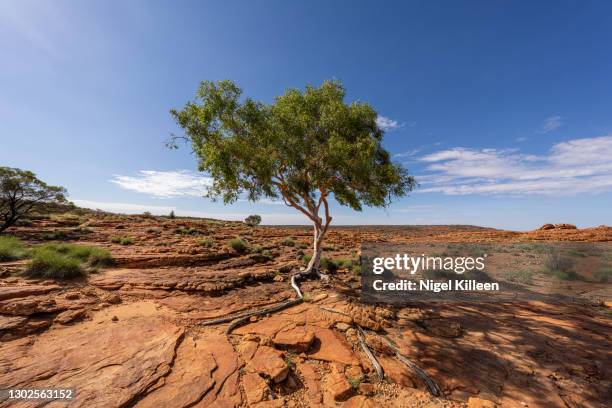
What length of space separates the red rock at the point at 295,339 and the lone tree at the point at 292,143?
19.8 ft

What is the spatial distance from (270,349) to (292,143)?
26.4 ft

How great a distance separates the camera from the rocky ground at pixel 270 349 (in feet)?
14.8

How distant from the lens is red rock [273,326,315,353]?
6.19 metres

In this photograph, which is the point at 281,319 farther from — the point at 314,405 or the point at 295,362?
the point at 314,405

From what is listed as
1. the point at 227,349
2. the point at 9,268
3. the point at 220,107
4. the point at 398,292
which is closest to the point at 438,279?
the point at 398,292

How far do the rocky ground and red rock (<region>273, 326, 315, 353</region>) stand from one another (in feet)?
0.09

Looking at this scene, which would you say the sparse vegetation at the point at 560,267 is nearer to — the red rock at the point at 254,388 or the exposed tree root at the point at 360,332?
the exposed tree root at the point at 360,332

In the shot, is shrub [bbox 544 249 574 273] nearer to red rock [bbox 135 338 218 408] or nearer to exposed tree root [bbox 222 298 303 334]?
exposed tree root [bbox 222 298 303 334]

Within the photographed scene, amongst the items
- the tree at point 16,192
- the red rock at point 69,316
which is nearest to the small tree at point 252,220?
the tree at point 16,192

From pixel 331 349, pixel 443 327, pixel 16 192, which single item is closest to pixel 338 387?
pixel 331 349

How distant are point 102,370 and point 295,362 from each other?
378 cm

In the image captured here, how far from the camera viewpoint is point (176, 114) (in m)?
11.0

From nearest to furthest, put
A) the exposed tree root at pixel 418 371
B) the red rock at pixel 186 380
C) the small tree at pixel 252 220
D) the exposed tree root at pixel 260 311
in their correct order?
the red rock at pixel 186 380, the exposed tree root at pixel 418 371, the exposed tree root at pixel 260 311, the small tree at pixel 252 220

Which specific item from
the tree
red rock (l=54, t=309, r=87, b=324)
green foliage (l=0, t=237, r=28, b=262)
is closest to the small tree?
the tree
